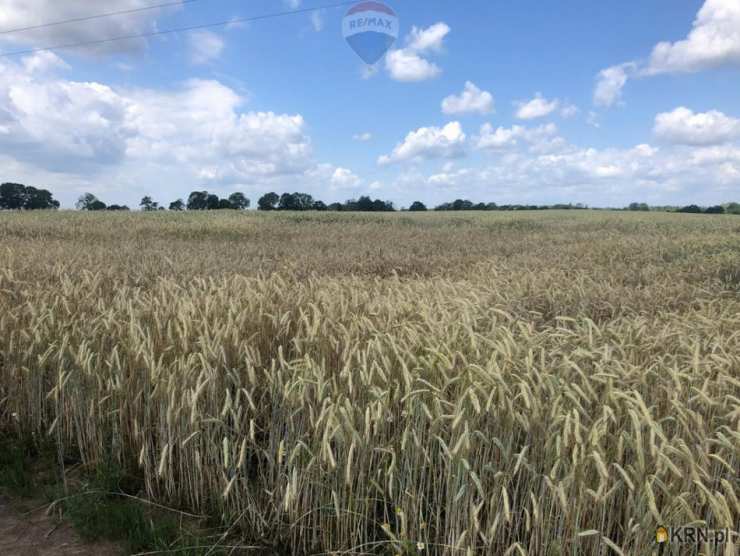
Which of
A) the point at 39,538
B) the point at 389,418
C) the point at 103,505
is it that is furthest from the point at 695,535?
the point at 39,538

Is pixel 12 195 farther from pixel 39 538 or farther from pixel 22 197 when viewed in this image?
pixel 39 538

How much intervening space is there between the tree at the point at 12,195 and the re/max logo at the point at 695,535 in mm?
76656

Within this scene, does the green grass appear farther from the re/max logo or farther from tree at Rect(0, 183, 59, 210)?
tree at Rect(0, 183, 59, 210)

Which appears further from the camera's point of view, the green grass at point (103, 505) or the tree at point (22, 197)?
the tree at point (22, 197)

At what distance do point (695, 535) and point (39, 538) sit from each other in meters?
3.10

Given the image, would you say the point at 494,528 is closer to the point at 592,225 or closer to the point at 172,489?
the point at 172,489

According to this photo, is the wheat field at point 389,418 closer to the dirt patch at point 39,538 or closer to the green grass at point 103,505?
the green grass at point 103,505

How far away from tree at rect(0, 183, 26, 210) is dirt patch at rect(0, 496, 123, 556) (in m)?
74.2

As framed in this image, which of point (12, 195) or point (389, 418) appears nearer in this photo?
point (389, 418)

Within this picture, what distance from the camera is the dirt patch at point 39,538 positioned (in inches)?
101

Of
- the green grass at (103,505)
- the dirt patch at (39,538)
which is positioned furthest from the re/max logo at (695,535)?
the dirt patch at (39,538)

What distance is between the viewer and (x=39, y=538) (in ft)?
8.75

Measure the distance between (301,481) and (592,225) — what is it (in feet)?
95.2

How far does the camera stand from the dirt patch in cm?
256
